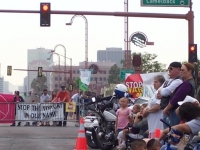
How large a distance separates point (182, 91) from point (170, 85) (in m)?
0.61

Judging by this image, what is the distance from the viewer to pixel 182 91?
10195mm

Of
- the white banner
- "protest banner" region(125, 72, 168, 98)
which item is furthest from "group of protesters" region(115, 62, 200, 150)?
the white banner

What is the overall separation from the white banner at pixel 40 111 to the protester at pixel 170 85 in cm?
1585

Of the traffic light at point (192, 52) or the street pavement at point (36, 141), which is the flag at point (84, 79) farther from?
the street pavement at point (36, 141)

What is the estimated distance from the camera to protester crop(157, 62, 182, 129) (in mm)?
10742

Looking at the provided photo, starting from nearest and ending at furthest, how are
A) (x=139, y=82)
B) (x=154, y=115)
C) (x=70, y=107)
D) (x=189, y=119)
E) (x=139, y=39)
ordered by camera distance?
(x=189, y=119), (x=154, y=115), (x=139, y=82), (x=70, y=107), (x=139, y=39)

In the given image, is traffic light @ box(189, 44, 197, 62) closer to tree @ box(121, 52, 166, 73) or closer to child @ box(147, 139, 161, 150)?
child @ box(147, 139, 161, 150)

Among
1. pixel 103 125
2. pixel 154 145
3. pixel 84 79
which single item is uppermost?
pixel 84 79

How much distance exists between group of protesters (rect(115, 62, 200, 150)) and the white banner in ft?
41.6

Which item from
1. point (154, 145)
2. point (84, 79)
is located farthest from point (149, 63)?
point (154, 145)

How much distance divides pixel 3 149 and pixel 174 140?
7.83 metres

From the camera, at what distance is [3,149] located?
1469 centimetres

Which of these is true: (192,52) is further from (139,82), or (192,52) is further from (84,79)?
(84,79)

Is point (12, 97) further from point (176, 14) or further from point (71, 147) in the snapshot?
point (71, 147)
